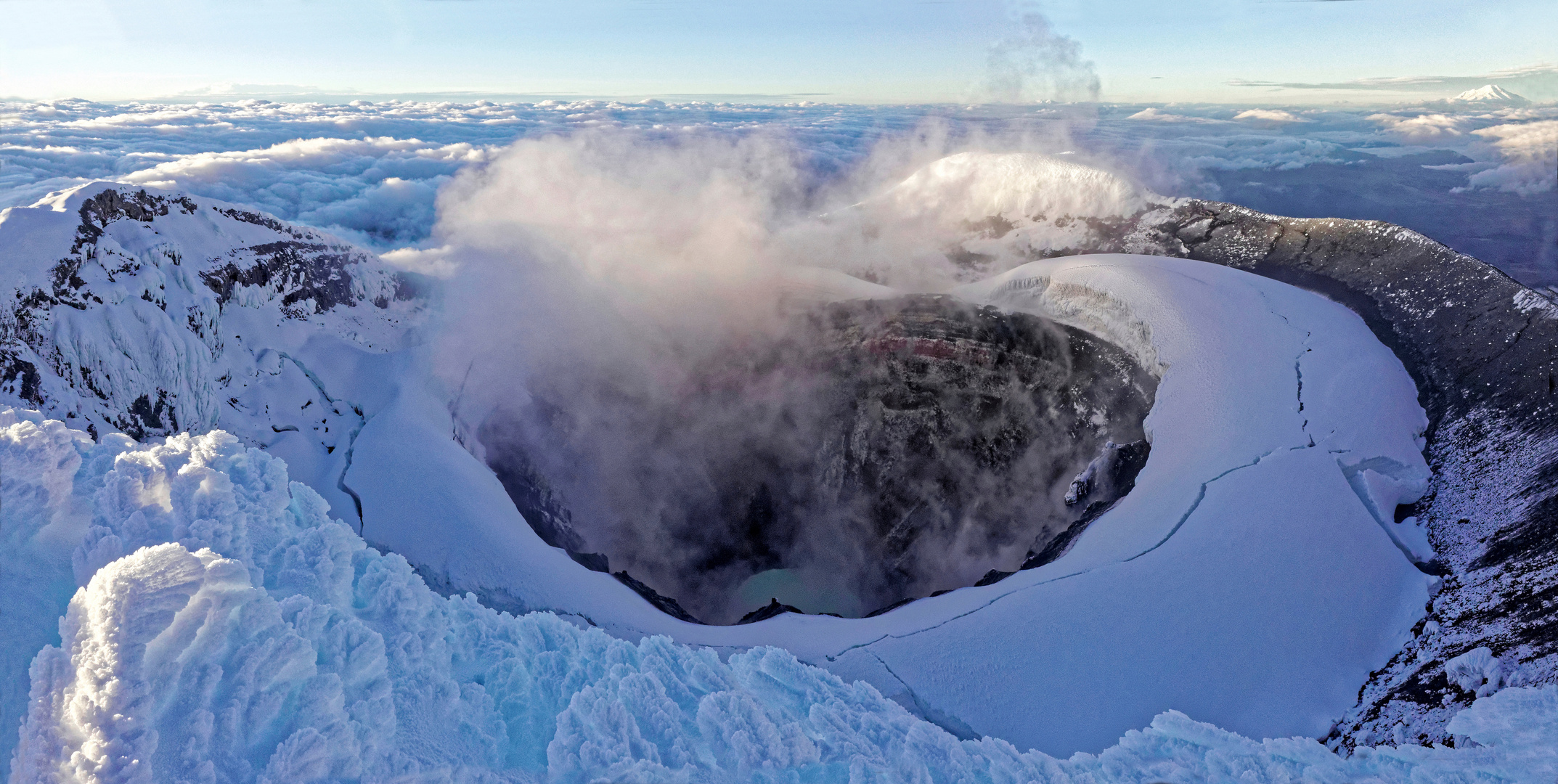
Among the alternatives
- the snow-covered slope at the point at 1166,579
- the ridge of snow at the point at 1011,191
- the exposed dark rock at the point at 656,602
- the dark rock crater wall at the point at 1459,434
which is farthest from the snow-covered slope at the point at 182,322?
the ridge of snow at the point at 1011,191

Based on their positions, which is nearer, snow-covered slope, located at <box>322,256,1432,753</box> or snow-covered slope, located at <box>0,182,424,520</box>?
snow-covered slope, located at <box>322,256,1432,753</box>

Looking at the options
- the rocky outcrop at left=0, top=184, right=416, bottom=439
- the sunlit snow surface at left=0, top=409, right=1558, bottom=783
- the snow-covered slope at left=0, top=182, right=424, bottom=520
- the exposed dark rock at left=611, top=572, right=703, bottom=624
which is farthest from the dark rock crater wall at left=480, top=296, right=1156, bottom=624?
the sunlit snow surface at left=0, top=409, right=1558, bottom=783

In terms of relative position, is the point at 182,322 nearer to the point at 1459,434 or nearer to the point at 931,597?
the point at 931,597

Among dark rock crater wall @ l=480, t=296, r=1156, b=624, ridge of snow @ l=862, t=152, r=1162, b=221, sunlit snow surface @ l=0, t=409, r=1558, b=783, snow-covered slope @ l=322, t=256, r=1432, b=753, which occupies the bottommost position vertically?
dark rock crater wall @ l=480, t=296, r=1156, b=624

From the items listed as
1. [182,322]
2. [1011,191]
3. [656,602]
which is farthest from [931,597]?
[1011,191]

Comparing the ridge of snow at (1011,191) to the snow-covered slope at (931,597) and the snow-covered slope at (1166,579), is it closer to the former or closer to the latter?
the snow-covered slope at (931,597)

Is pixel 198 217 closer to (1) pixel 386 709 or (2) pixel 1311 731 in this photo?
(1) pixel 386 709

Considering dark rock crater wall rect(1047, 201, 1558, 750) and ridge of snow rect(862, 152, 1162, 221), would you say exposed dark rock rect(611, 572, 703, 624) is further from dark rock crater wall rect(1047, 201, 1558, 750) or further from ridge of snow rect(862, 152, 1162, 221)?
ridge of snow rect(862, 152, 1162, 221)

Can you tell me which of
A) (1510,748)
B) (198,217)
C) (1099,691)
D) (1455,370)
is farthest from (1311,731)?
(198,217)
